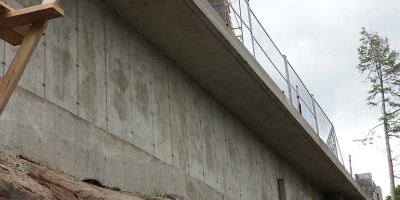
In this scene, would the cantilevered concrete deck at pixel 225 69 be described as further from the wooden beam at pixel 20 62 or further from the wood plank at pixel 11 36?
the wooden beam at pixel 20 62

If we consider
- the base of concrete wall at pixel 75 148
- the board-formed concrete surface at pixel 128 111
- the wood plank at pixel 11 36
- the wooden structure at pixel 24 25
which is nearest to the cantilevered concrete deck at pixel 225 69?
the board-formed concrete surface at pixel 128 111

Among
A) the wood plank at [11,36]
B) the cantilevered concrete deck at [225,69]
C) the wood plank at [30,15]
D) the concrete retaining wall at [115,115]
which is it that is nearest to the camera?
the wood plank at [30,15]

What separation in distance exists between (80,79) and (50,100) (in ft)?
3.18

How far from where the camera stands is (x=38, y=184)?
697 centimetres

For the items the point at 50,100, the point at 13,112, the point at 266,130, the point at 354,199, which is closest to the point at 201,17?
the point at 50,100

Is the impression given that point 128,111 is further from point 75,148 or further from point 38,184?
point 38,184

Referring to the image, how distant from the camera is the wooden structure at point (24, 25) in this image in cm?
514

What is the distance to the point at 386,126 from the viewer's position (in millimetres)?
27922

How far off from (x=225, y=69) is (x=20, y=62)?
8519 millimetres

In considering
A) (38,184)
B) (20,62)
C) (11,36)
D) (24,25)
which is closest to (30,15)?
(24,25)

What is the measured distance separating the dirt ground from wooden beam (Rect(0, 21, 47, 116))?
1488 mm

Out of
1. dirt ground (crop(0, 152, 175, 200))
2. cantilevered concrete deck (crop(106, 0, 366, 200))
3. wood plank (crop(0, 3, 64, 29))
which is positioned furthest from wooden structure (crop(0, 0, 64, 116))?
cantilevered concrete deck (crop(106, 0, 366, 200))

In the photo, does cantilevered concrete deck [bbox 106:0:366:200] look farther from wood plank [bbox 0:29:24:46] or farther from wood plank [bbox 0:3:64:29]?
wood plank [bbox 0:3:64:29]

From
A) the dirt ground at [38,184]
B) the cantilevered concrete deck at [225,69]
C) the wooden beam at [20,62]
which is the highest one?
the cantilevered concrete deck at [225,69]
